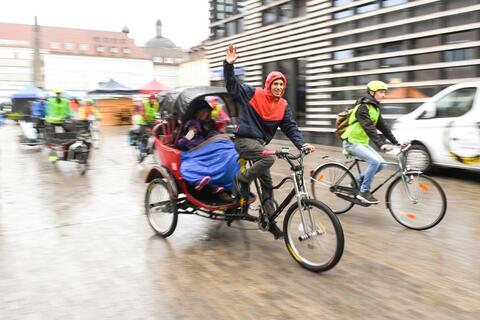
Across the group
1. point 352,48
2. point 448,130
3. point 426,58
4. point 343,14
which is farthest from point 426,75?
point 448,130

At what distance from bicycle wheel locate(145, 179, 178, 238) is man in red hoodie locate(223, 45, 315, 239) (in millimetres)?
918

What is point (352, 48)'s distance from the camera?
1588 centimetres

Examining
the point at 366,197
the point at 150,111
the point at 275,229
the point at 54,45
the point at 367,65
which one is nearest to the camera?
the point at 275,229

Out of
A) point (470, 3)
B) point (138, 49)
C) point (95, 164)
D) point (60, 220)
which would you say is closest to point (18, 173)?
point (95, 164)

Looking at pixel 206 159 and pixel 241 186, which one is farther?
pixel 206 159

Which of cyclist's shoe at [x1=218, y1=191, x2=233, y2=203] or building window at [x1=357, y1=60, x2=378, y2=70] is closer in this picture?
cyclist's shoe at [x1=218, y1=191, x2=233, y2=203]

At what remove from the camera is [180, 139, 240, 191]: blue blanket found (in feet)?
17.5

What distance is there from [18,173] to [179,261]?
7573 millimetres

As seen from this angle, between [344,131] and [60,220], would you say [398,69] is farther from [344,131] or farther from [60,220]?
[60,220]

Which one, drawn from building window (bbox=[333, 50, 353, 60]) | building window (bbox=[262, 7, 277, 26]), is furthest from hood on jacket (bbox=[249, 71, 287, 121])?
building window (bbox=[262, 7, 277, 26])

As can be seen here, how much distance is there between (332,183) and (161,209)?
2.57m

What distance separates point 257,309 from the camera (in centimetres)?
357

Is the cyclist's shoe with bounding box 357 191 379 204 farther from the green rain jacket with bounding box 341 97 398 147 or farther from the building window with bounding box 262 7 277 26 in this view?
the building window with bounding box 262 7 277 26

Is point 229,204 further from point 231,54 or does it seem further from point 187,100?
point 231,54
